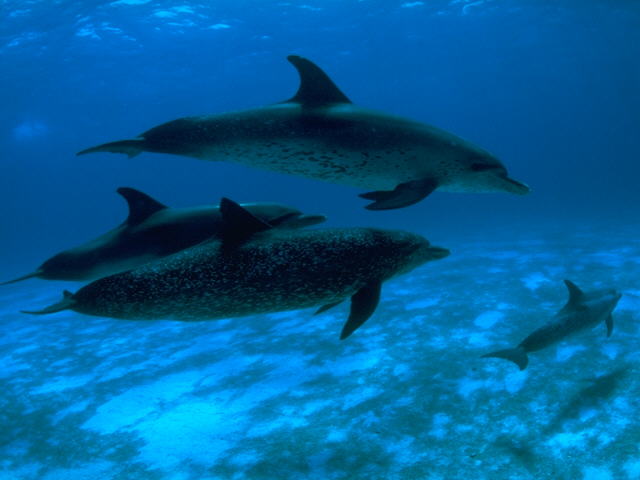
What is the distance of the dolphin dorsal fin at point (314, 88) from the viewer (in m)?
4.91

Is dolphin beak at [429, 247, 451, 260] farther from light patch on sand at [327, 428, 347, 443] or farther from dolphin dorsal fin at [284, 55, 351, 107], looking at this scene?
light patch on sand at [327, 428, 347, 443]

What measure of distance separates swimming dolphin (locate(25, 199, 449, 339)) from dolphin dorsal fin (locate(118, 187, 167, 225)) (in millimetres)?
1145

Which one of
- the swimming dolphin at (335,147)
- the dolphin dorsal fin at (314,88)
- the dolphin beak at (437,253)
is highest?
the dolphin dorsal fin at (314,88)

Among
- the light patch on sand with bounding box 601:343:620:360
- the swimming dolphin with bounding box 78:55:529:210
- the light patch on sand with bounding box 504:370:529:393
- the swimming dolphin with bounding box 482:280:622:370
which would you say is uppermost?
the swimming dolphin with bounding box 78:55:529:210

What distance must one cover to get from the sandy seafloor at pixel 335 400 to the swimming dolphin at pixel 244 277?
2.99m

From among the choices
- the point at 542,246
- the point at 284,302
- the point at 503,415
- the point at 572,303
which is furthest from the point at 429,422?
the point at 542,246

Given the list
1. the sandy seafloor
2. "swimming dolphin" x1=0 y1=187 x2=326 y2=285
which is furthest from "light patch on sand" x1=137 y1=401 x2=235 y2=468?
"swimming dolphin" x1=0 y1=187 x2=326 y2=285

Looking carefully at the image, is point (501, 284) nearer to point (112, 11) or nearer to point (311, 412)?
point (311, 412)

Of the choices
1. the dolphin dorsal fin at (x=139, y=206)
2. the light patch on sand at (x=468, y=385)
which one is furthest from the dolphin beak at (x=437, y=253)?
the light patch on sand at (x=468, y=385)

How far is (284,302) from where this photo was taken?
3371mm

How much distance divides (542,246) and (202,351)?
57.8ft

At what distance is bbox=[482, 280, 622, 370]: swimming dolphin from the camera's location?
263 inches

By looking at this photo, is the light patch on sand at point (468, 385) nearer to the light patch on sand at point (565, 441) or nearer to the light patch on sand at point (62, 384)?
the light patch on sand at point (565, 441)

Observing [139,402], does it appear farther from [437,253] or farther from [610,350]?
[610,350]
